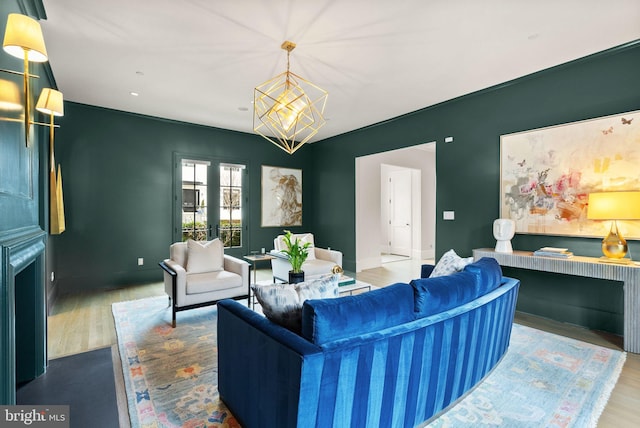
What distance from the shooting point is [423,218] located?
874 cm

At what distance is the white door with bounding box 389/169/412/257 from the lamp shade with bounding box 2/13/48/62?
27.0ft

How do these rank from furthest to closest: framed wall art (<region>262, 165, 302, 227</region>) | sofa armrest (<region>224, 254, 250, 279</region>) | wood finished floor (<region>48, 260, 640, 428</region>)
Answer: framed wall art (<region>262, 165, 302, 227</region>), sofa armrest (<region>224, 254, 250, 279</region>), wood finished floor (<region>48, 260, 640, 428</region>)

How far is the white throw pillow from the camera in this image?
13.1 feet

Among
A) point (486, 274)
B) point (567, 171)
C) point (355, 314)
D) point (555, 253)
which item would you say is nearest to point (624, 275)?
point (555, 253)

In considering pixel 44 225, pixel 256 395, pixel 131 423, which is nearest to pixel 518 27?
pixel 256 395

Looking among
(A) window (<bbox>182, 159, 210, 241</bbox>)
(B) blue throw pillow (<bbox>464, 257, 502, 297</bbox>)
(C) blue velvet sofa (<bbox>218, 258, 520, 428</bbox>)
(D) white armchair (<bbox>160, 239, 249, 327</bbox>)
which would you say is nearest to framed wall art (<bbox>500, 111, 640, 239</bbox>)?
(B) blue throw pillow (<bbox>464, 257, 502, 297</bbox>)

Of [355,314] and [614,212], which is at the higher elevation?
[614,212]

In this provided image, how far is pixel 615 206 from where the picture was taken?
296 centimetres

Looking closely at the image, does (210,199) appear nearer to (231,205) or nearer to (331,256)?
(231,205)

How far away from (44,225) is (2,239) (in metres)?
2.42

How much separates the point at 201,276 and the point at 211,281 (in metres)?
0.25

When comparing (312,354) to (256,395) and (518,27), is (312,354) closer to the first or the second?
(256,395)

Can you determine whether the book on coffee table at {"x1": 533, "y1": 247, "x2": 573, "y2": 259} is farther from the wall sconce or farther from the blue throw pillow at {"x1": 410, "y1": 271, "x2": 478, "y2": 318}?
the wall sconce

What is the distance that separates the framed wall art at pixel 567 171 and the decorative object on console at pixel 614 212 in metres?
0.26
